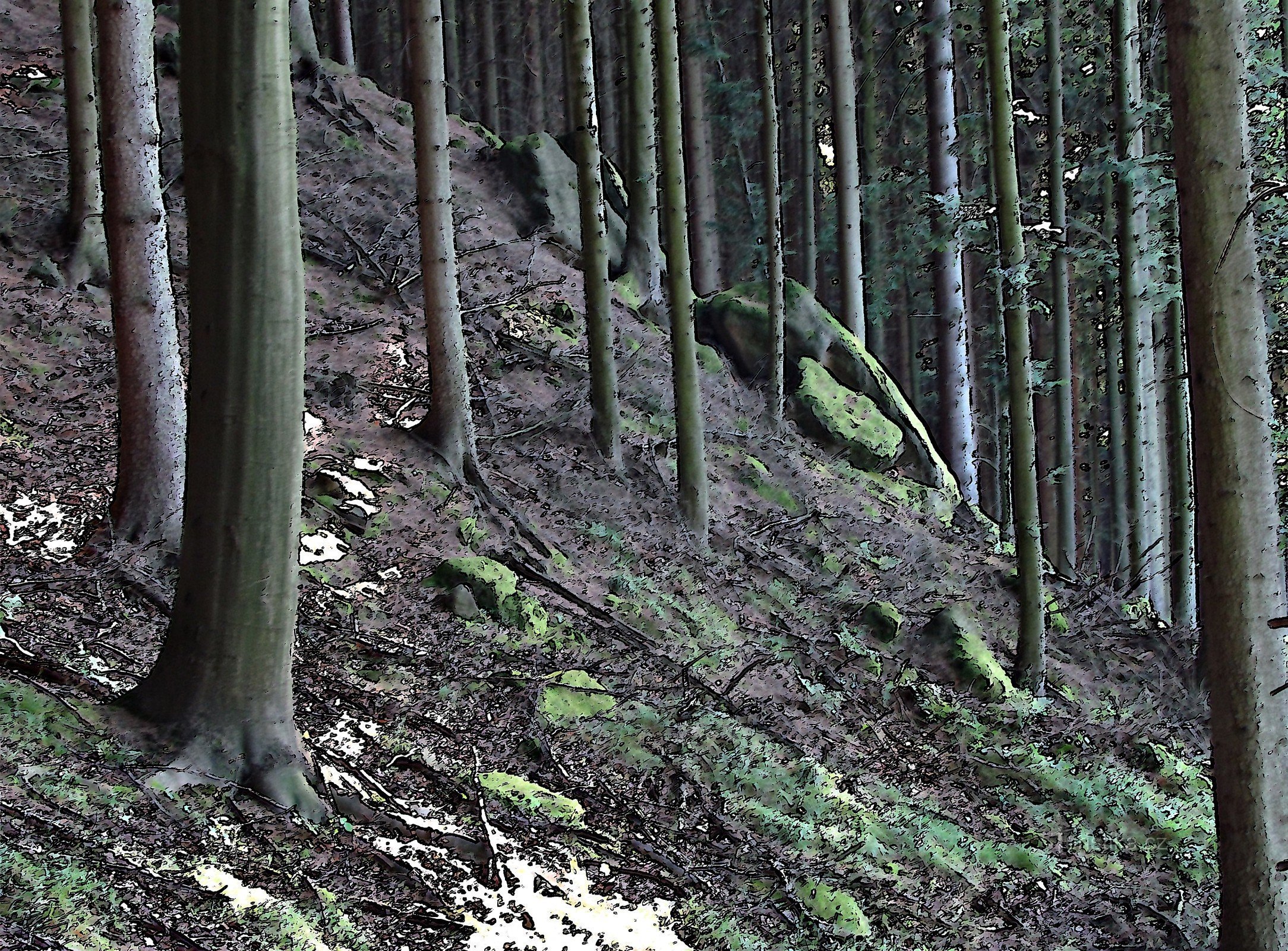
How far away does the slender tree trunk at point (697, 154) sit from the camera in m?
18.4

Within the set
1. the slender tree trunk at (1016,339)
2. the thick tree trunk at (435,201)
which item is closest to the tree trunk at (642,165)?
the thick tree trunk at (435,201)

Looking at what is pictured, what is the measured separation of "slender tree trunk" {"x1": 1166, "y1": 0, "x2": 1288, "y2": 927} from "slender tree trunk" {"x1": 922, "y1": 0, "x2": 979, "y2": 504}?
35.8 ft

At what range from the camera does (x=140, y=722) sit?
5.14 metres

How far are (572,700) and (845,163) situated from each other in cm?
1245

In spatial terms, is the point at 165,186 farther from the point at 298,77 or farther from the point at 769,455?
the point at 769,455

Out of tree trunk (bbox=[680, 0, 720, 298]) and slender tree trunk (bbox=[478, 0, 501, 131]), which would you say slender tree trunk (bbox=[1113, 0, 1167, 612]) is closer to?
tree trunk (bbox=[680, 0, 720, 298])

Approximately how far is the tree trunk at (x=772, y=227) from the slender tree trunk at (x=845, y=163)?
2417mm

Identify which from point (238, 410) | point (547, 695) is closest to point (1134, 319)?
point (547, 695)

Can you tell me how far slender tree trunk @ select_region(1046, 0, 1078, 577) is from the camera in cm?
1373

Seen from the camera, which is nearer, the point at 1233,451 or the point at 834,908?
the point at 1233,451

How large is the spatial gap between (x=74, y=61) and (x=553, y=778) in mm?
7915

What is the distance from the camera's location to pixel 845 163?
17500 millimetres

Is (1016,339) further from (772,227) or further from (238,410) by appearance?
(238,410)

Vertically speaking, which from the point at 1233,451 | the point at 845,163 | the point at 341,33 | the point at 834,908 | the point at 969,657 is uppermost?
the point at 341,33
